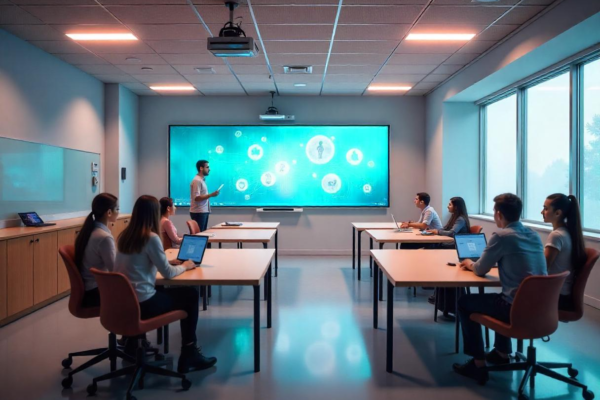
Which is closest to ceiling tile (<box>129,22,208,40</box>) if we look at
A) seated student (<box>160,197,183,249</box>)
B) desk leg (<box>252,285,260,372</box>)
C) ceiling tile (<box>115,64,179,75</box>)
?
ceiling tile (<box>115,64,179,75</box>)

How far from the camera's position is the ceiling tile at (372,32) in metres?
Answer: 4.70

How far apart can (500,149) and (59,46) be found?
21.1 ft

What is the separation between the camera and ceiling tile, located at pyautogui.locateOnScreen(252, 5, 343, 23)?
419 cm

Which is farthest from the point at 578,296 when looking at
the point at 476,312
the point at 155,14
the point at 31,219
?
the point at 31,219

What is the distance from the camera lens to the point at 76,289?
2.85 metres

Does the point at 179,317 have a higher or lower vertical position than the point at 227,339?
higher

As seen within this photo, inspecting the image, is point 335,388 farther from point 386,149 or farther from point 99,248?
point 386,149

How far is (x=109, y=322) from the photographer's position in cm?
257

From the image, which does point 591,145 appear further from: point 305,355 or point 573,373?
point 305,355

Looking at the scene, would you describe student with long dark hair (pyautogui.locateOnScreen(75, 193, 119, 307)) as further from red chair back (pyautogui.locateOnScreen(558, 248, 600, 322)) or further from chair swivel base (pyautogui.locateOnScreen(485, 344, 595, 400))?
red chair back (pyautogui.locateOnScreen(558, 248, 600, 322))

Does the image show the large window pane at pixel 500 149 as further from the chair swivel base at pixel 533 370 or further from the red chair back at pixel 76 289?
the red chair back at pixel 76 289

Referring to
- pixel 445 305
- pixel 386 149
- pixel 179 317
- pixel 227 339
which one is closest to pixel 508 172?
pixel 386 149

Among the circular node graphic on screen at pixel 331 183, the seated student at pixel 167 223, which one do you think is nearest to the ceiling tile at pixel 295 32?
the seated student at pixel 167 223

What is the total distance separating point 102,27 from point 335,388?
14.2 feet
